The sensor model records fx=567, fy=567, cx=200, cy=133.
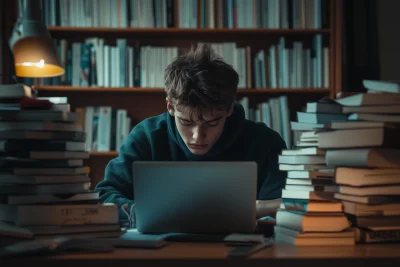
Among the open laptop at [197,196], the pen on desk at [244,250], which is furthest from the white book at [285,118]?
the pen on desk at [244,250]

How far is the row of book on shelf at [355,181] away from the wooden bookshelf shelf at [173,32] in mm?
2146

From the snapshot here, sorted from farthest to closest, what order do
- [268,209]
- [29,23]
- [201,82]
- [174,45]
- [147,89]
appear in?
[174,45]
[147,89]
[29,23]
[201,82]
[268,209]

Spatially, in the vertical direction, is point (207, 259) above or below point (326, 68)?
below

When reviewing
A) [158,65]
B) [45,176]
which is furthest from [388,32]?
[45,176]

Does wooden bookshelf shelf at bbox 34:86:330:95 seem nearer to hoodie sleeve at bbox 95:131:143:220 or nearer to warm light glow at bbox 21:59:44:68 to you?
warm light glow at bbox 21:59:44:68

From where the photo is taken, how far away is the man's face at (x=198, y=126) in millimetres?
1849

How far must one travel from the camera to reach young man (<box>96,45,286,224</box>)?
1824 millimetres

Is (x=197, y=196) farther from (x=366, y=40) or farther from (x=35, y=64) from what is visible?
(x=366, y=40)

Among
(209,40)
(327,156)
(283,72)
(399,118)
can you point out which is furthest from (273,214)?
(209,40)

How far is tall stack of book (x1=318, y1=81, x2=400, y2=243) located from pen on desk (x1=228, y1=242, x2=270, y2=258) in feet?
0.69

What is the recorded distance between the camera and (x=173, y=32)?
334 centimetres

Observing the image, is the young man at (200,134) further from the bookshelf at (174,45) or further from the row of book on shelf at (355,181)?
the bookshelf at (174,45)

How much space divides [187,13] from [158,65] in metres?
0.34

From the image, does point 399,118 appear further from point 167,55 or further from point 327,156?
point 167,55
